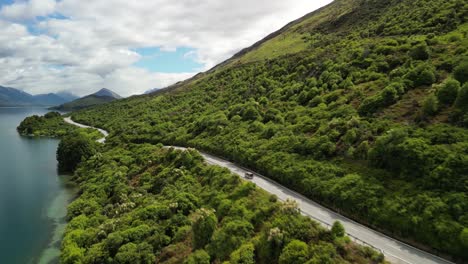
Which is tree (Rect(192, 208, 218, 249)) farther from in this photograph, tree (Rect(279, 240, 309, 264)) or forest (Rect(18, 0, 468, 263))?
tree (Rect(279, 240, 309, 264))

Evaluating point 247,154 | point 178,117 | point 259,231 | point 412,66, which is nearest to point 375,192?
point 259,231

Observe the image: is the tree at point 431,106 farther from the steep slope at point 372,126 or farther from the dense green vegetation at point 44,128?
the dense green vegetation at point 44,128

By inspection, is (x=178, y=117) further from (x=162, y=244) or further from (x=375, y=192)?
(x=375, y=192)

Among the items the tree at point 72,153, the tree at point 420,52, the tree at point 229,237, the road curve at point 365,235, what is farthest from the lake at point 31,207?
the tree at point 420,52

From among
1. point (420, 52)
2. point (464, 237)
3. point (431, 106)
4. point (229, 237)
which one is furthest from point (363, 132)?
point (420, 52)

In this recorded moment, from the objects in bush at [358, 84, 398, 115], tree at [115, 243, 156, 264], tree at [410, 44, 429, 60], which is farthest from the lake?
tree at [410, 44, 429, 60]

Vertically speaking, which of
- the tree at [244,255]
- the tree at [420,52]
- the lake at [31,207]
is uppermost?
the tree at [420,52]

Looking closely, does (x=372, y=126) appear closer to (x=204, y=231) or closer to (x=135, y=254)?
(x=204, y=231)
